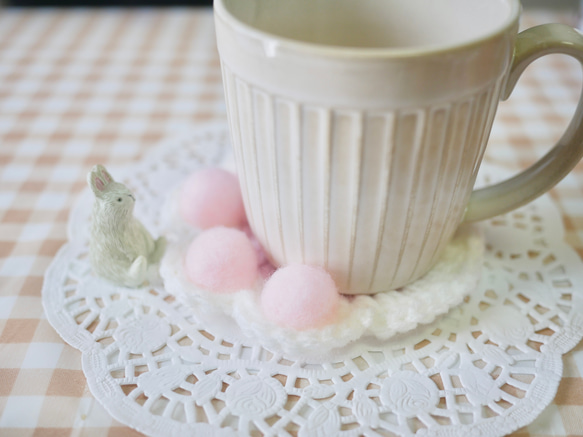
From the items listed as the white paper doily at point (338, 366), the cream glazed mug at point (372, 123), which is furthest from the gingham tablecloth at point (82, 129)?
the cream glazed mug at point (372, 123)

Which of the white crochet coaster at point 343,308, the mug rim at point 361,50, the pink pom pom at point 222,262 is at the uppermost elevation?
the mug rim at point 361,50

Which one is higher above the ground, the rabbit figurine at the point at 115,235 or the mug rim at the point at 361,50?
the mug rim at the point at 361,50

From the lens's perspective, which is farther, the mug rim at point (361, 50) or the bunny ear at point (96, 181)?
the bunny ear at point (96, 181)

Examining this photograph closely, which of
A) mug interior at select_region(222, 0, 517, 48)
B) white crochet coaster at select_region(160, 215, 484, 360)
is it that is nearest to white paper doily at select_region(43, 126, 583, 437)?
white crochet coaster at select_region(160, 215, 484, 360)

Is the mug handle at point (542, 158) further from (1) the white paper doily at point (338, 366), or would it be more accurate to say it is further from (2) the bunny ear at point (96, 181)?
(2) the bunny ear at point (96, 181)

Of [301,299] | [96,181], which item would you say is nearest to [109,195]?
[96,181]

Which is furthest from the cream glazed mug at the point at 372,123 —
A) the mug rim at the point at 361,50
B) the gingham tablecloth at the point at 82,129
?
the gingham tablecloth at the point at 82,129

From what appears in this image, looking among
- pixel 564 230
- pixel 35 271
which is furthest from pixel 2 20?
pixel 564 230

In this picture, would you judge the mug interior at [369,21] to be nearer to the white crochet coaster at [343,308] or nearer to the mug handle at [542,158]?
the mug handle at [542,158]
